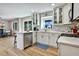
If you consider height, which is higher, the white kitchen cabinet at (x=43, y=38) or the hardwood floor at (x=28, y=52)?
the white kitchen cabinet at (x=43, y=38)

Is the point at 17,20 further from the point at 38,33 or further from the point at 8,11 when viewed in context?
the point at 38,33

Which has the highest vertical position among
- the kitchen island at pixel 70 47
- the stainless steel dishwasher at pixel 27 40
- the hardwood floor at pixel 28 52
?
the kitchen island at pixel 70 47

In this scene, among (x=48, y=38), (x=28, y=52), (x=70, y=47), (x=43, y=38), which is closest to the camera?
(x=70, y=47)

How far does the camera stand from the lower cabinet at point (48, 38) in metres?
3.28

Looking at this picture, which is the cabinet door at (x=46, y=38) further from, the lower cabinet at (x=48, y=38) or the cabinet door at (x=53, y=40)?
the cabinet door at (x=53, y=40)

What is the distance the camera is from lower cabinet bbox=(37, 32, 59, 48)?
10.8ft

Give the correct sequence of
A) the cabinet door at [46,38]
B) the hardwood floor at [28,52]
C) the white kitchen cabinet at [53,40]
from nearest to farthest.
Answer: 1. the hardwood floor at [28,52]
2. the white kitchen cabinet at [53,40]
3. the cabinet door at [46,38]

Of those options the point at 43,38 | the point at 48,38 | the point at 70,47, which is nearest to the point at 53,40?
the point at 48,38

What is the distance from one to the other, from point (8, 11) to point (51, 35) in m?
1.82

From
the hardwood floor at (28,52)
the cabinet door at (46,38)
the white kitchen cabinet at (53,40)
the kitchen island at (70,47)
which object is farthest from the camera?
the cabinet door at (46,38)

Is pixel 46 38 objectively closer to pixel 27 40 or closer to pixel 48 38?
pixel 48 38

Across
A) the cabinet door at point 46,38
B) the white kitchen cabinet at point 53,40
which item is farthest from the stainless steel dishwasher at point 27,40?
the white kitchen cabinet at point 53,40

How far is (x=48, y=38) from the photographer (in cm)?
356

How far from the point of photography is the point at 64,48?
130cm
